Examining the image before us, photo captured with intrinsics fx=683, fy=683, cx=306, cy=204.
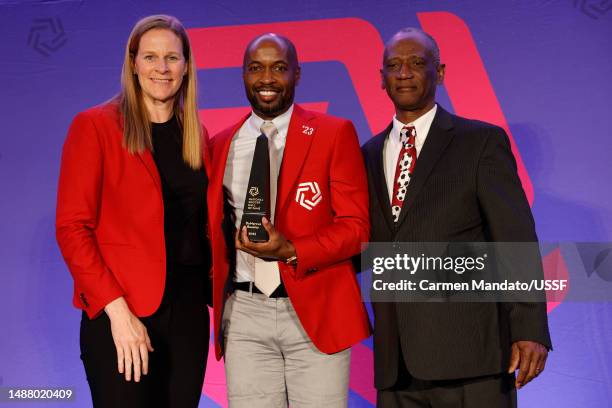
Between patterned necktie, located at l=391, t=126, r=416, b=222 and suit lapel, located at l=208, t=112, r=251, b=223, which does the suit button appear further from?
patterned necktie, located at l=391, t=126, r=416, b=222

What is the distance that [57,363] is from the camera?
151 inches

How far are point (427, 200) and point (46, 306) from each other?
2522mm

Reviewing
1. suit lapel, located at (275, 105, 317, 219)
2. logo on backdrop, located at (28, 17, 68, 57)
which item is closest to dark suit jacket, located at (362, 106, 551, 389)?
suit lapel, located at (275, 105, 317, 219)

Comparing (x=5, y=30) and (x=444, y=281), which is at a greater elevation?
(x=5, y=30)

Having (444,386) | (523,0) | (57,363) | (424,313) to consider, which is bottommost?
(57,363)

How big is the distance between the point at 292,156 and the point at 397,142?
400 mm

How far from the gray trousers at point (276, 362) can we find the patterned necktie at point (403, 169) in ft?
1.59

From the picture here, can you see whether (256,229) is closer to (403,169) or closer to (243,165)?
(243,165)

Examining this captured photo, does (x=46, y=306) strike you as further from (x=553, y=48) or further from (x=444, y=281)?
(x=553, y=48)

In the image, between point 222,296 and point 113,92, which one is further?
point 113,92

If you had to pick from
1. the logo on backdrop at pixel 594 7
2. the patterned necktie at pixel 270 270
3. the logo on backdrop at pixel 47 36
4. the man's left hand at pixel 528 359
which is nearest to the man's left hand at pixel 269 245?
the patterned necktie at pixel 270 270

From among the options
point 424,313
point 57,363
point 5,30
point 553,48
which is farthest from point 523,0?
point 57,363

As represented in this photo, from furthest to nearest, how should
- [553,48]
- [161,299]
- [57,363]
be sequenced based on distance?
1. [57,363]
2. [553,48]
3. [161,299]

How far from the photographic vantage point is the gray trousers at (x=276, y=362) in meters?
2.25
